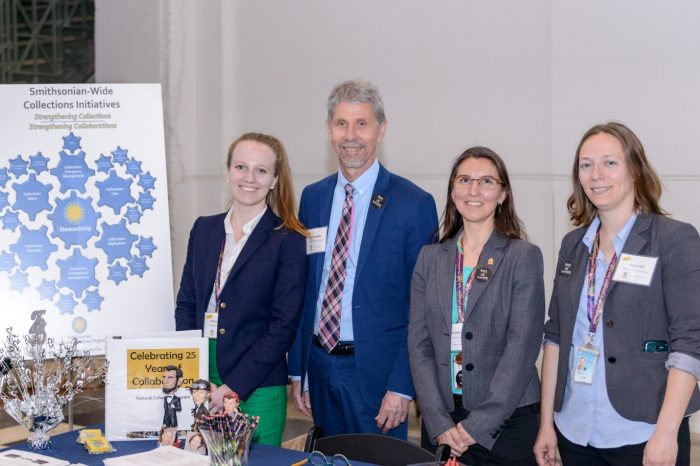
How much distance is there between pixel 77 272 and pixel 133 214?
38 centimetres

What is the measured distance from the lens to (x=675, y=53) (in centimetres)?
471

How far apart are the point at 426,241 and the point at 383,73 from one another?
10.0 feet

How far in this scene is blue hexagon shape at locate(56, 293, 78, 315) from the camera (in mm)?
3797

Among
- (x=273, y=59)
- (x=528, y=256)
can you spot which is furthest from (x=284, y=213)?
(x=273, y=59)

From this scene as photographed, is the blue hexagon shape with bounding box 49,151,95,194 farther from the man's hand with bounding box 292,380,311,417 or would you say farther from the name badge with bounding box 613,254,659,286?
the name badge with bounding box 613,254,659,286

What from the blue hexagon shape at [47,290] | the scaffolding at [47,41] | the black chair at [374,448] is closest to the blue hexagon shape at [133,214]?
the blue hexagon shape at [47,290]

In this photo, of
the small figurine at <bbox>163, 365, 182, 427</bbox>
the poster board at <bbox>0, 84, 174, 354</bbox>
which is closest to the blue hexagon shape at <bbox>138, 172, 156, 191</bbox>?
the poster board at <bbox>0, 84, 174, 354</bbox>

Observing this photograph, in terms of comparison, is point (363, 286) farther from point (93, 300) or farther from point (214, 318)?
point (93, 300)

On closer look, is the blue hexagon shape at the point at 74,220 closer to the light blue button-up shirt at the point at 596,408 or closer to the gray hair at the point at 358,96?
the gray hair at the point at 358,96

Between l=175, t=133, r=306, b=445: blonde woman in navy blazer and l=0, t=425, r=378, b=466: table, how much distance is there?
0.38 m

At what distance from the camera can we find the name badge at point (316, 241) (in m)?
2.98

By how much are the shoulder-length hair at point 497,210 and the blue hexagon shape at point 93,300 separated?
6.07 feet

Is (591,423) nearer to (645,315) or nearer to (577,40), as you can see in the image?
(645,315)

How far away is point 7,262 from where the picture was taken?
3.72m
